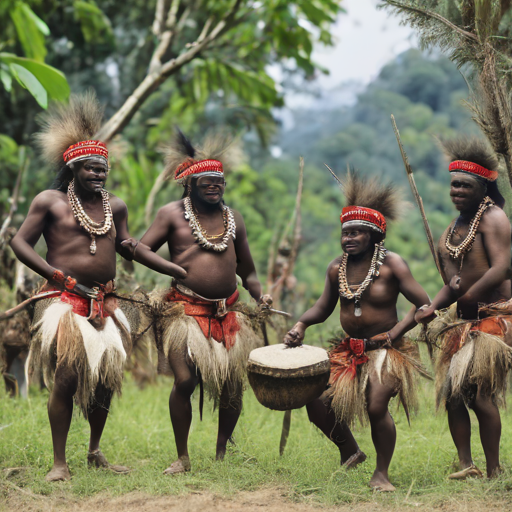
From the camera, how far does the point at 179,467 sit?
14.4 feet

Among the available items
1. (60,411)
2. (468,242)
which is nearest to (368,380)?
(468,242)

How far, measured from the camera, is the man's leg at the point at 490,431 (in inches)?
163

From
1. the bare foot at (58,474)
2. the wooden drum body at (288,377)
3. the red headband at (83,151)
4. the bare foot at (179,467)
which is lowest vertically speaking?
the bare foot at (58,474)

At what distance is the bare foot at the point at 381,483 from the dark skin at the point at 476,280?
577 millimetres

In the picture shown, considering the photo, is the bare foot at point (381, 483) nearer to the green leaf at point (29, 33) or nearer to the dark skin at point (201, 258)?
the dark skin at point (201, 258)

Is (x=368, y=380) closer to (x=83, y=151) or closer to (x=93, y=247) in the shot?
(x=93, y=247)

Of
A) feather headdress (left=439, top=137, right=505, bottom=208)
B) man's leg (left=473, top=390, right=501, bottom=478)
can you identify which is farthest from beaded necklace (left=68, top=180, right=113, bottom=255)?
man's leg (left=473, top=390, right=501, bottom=478)

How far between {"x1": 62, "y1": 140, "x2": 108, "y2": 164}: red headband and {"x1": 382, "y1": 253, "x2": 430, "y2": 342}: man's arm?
6.72 ft

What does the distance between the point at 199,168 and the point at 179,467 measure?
198 centimetres

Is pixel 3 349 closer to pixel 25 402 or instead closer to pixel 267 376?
pixel 25 402

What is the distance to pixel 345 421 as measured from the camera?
4379mm

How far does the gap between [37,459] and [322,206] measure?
1562 centimetres

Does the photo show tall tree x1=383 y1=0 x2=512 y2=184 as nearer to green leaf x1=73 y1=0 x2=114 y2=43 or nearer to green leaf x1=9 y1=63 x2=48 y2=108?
green leaf x1=9 y1=63 x2=48 y2=108

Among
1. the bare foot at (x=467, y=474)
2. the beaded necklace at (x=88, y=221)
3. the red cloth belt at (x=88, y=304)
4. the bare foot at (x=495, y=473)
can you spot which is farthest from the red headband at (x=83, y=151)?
the bare foot at (x=495, y=473)
